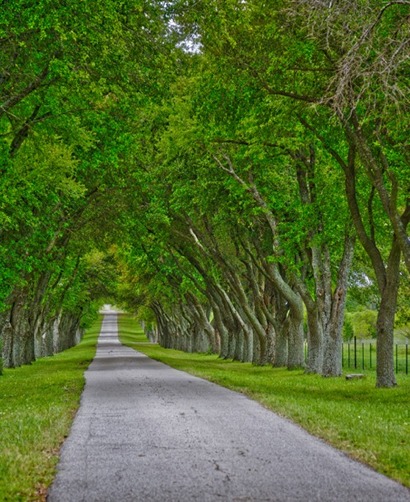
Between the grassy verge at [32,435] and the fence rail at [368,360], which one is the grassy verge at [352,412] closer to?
the grassy verge at [32,435]

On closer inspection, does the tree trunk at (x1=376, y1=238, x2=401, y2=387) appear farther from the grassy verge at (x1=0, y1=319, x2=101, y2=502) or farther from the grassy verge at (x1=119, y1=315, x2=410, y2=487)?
the grassy verge at (x1=0, y1=319, x2=101, y2=502)

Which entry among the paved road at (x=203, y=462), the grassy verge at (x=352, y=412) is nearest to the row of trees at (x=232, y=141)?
the grassy verge at (x=352, y=412)

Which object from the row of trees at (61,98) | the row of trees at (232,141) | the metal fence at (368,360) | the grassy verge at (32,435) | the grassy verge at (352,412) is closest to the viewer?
→ the grassy verge at (32,435)

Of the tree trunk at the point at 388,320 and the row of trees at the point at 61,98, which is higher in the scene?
the row of trees at the point at 61,98

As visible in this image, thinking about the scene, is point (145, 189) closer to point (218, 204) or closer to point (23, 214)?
point (218, 204)

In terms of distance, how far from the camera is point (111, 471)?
7168 mm

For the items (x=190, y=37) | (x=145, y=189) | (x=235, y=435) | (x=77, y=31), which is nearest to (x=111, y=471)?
(x=235, y=435)

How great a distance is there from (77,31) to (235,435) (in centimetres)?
890

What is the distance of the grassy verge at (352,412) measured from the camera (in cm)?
813

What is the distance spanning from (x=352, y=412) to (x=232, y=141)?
11.2 meters

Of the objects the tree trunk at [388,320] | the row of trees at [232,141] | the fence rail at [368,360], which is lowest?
the fence rail at [368,360]

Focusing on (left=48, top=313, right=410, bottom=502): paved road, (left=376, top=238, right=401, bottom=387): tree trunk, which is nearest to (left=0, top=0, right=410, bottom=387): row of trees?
(left=376, top=238, right=401, bottom=387): tree trunk

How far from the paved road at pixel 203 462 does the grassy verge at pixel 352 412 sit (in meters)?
0.35

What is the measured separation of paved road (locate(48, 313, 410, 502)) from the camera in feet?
20.4
